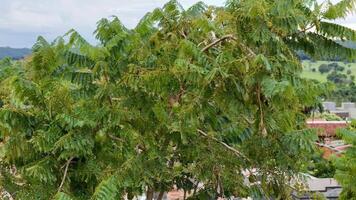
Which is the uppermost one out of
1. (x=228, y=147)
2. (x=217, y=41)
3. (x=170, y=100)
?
(x=217, y=41)

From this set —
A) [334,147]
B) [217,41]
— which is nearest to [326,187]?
[334,147]

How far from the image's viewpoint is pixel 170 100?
4355mm

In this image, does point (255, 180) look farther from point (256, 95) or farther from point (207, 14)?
point (207, 14)

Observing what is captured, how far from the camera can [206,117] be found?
4.25 meters

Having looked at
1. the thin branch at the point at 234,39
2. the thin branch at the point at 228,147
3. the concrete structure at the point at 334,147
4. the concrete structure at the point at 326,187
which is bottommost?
the concrete structure at the point at 326,187

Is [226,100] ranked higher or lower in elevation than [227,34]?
lower

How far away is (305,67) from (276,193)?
3.50 feet

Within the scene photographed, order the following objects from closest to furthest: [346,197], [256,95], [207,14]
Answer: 1. [256,95]
2. [207,14]
3. [346,197]

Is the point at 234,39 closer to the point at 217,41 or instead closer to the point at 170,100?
the point at 217,41

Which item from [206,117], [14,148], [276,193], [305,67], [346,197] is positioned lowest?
[346,197]

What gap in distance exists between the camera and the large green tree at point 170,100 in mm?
3904

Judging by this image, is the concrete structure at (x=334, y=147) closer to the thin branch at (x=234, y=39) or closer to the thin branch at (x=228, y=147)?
the thin branch at (x=228, y=147)

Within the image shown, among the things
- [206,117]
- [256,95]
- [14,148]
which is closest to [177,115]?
[206,117]

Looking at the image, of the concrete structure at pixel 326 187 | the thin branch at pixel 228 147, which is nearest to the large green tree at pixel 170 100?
the thin branch at pixel 228 147
